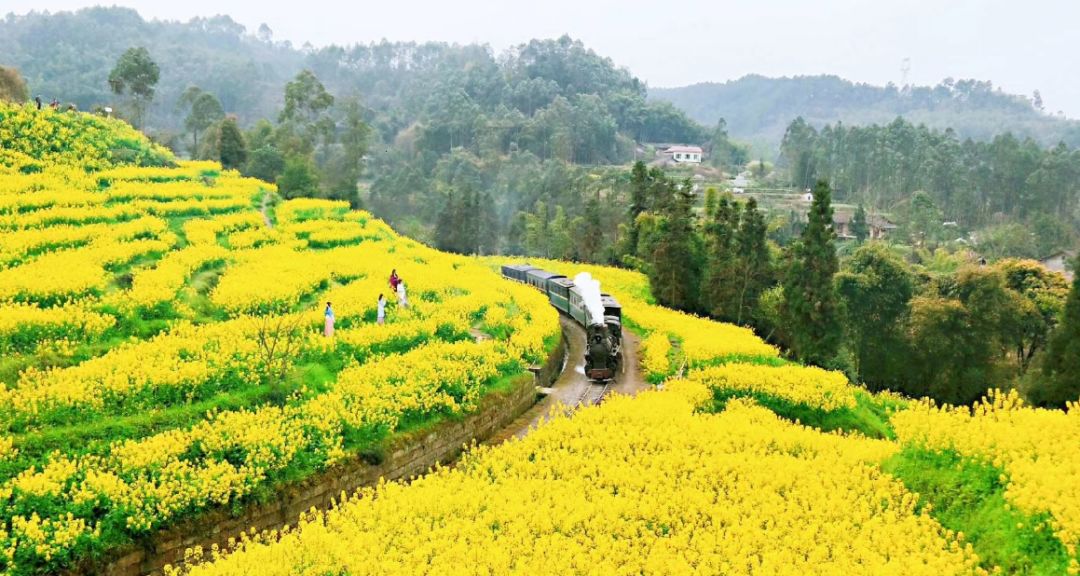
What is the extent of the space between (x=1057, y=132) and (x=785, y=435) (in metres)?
225

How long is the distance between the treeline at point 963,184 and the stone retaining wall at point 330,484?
6869 cm

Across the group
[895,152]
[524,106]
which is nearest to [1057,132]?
[895,152]

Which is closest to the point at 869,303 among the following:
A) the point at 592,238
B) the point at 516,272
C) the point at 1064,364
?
the point at 1064,364

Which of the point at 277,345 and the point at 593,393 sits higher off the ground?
the point at 277,345

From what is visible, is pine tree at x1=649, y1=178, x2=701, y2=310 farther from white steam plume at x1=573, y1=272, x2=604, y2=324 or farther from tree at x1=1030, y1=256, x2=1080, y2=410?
tree at x1=1030, y1=256, x2=1080, y2=410

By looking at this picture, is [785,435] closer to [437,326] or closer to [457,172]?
[437,326]

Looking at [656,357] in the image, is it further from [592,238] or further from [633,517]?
[592,238]

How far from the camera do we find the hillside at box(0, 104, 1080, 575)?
10688mm

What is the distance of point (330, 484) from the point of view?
14.1 metres

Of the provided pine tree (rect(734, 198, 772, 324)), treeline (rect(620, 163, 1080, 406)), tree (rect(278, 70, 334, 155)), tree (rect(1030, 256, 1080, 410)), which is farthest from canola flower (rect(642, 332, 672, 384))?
tree (rect(278, 70, 334, 155))

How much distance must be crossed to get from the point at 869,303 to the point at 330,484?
33.8 m

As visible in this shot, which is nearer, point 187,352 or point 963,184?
point 187,352

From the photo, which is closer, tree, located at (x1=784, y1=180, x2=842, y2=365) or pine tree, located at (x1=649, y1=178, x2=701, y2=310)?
tree, located at (x1=784, y1=180, x2=842, y2=365)

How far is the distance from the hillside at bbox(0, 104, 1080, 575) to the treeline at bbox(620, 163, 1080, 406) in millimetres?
9708
